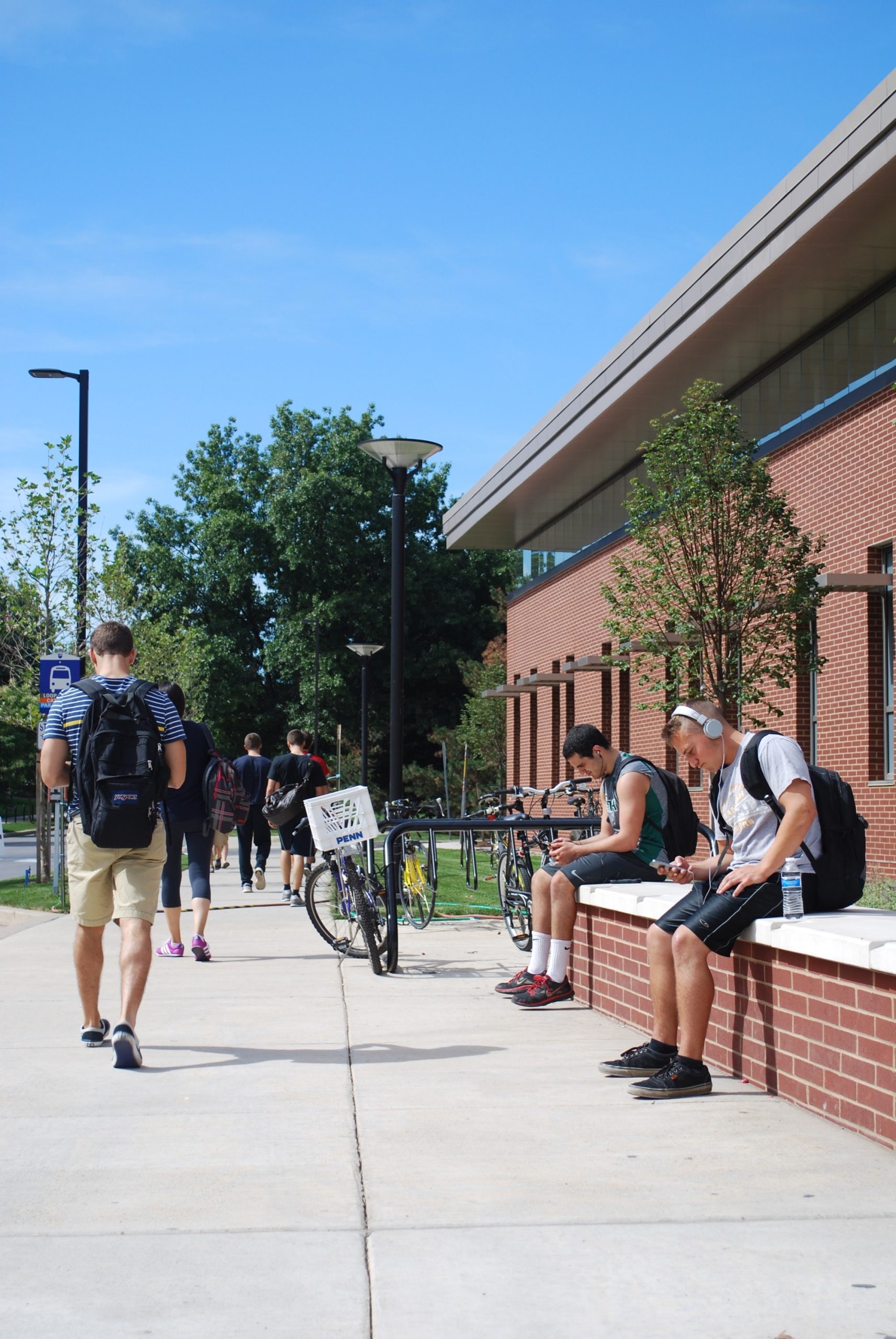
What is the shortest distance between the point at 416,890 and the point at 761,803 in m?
7.00

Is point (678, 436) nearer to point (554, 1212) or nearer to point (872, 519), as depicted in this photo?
point (872, 519)

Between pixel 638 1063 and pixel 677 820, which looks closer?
pixel 638 1063

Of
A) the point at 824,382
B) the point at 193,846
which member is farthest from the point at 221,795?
the point at 824,382

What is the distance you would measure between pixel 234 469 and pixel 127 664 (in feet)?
197

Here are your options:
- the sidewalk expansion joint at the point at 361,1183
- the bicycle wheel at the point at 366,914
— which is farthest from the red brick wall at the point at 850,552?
the sidewalk expansion joint at the point at 361,1183

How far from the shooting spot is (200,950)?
10508mm

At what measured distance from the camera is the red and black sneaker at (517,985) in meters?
8.26

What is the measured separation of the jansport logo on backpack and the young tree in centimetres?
711

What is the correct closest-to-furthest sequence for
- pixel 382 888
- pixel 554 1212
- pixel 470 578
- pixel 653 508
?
pixel 554 1212 < pixel 382 888 < pixel 653 508 < pixel 470 578

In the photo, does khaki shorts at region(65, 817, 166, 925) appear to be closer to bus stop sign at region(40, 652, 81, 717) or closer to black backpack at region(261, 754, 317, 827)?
black backpack at region(261, 754, 317, 827)

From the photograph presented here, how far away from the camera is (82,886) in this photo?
260 inches

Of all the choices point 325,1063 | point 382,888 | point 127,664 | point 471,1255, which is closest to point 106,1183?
point 471,1255

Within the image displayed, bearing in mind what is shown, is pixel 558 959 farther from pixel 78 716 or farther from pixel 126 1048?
pixel 78 716

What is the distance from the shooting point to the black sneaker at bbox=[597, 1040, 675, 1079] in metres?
6.15
